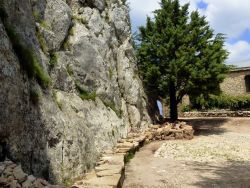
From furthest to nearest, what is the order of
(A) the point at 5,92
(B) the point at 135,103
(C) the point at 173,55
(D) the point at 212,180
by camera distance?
(C) the point at 173,55
(B) the point at 135,103
(D) the point at 212,180
(A) the point at 5,92

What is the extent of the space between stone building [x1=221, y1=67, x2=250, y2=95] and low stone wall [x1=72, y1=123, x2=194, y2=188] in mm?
19772

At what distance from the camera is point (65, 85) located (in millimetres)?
12539

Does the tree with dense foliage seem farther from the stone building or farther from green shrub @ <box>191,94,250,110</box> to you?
the stone building

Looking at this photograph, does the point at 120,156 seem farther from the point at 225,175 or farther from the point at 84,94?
the point at 225,175

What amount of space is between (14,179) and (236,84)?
36.1 metres

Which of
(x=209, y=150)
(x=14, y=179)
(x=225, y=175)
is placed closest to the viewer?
(x=14, y=179)

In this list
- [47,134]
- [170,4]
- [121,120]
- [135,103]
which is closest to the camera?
[47,134]

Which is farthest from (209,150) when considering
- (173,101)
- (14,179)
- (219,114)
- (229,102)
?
(229,102)

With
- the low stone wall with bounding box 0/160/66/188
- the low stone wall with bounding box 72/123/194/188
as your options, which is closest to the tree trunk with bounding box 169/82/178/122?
the low stone wall with bounding box 72/123/194/188

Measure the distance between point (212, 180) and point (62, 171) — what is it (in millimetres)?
4699

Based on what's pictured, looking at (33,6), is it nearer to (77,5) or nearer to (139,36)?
(77,5)

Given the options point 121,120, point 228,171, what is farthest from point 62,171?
point 121,120

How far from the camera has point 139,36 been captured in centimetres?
2575

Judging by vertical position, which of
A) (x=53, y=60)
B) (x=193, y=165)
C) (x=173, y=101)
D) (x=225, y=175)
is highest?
(x=53, y=60)
